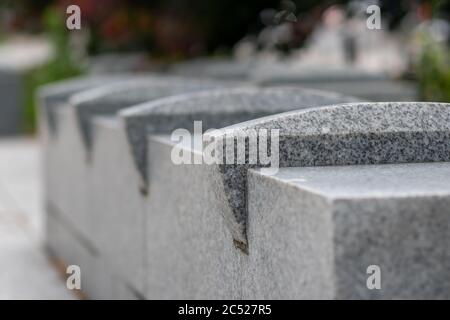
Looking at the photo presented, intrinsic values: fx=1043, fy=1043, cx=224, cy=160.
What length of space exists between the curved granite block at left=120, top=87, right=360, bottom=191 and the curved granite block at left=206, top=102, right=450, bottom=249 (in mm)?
1582

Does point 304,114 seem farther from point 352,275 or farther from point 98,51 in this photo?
point 98,51

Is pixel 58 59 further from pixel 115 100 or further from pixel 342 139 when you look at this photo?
pixel 342 139

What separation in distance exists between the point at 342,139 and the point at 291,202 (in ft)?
1.57

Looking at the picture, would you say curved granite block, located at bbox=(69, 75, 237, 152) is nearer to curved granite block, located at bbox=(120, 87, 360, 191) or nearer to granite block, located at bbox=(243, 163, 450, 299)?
curved granite block, located at bbox=(120, 87, 360, 191)

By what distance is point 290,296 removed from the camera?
10.8 feet

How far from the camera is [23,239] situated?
9.78 metres

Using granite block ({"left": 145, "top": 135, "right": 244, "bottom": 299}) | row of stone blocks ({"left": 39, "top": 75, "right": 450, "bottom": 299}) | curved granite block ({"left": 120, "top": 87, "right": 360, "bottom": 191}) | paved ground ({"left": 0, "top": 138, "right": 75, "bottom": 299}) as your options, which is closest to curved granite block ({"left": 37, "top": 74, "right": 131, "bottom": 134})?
paved ground ({"left": 0, "top": 138, "right": 75, "bottom": 299})

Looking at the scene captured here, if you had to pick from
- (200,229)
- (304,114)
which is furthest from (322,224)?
(200,229)

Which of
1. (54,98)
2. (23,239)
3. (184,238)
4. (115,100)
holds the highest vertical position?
(115,100)

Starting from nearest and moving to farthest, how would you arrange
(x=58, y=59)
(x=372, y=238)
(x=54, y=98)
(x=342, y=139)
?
(x=372, y=238) → (x=342, y=139) → (x=54, y=98) → (x=58, y=59)

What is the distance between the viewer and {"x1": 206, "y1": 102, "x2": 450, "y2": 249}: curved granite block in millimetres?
3588

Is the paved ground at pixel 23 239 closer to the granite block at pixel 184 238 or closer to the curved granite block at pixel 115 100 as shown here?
the curved granite block at pixel 115 100

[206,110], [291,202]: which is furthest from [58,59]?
[291,202]

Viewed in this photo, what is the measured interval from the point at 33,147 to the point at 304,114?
53.6 feet
